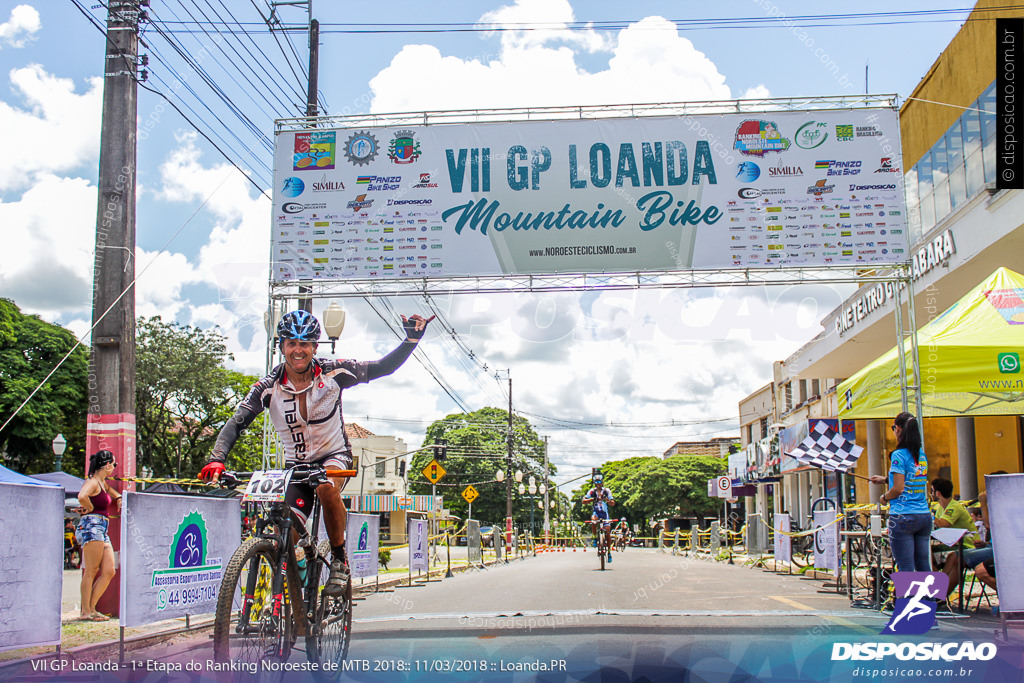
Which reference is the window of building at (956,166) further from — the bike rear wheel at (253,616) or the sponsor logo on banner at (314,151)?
the bike rear wheel at (253,616)

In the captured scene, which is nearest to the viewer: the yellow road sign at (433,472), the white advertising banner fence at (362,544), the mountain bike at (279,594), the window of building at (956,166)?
the mountain bike at (279,594)

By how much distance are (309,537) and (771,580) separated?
34.1ft

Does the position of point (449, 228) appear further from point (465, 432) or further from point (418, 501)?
point (465, 432)

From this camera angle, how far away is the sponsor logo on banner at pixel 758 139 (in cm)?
1109

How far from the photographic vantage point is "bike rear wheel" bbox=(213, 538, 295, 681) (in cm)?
396

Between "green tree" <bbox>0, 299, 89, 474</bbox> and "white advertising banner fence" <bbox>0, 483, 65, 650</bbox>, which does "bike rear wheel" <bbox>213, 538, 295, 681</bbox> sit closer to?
"white advertising banner fence" <bbox>0, 483, 65, 650</bbox>

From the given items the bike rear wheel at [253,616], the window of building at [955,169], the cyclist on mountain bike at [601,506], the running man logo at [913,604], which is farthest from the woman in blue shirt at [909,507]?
the cyclist on mountain bike at [601,506]

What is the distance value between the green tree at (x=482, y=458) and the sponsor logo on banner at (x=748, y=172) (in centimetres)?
5339

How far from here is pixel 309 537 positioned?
4836 mm

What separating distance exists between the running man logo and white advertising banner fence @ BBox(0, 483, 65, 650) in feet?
18.8

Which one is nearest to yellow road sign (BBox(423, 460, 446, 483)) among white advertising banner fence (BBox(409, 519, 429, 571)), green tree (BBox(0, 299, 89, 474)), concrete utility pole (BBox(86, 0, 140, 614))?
white advertising banner fence (BBox(409, 519, 429, 571))

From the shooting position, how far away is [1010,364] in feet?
29.5

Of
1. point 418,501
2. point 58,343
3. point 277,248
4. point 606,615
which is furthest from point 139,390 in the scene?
point 606,615

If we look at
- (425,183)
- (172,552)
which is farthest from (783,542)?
(172,552)
